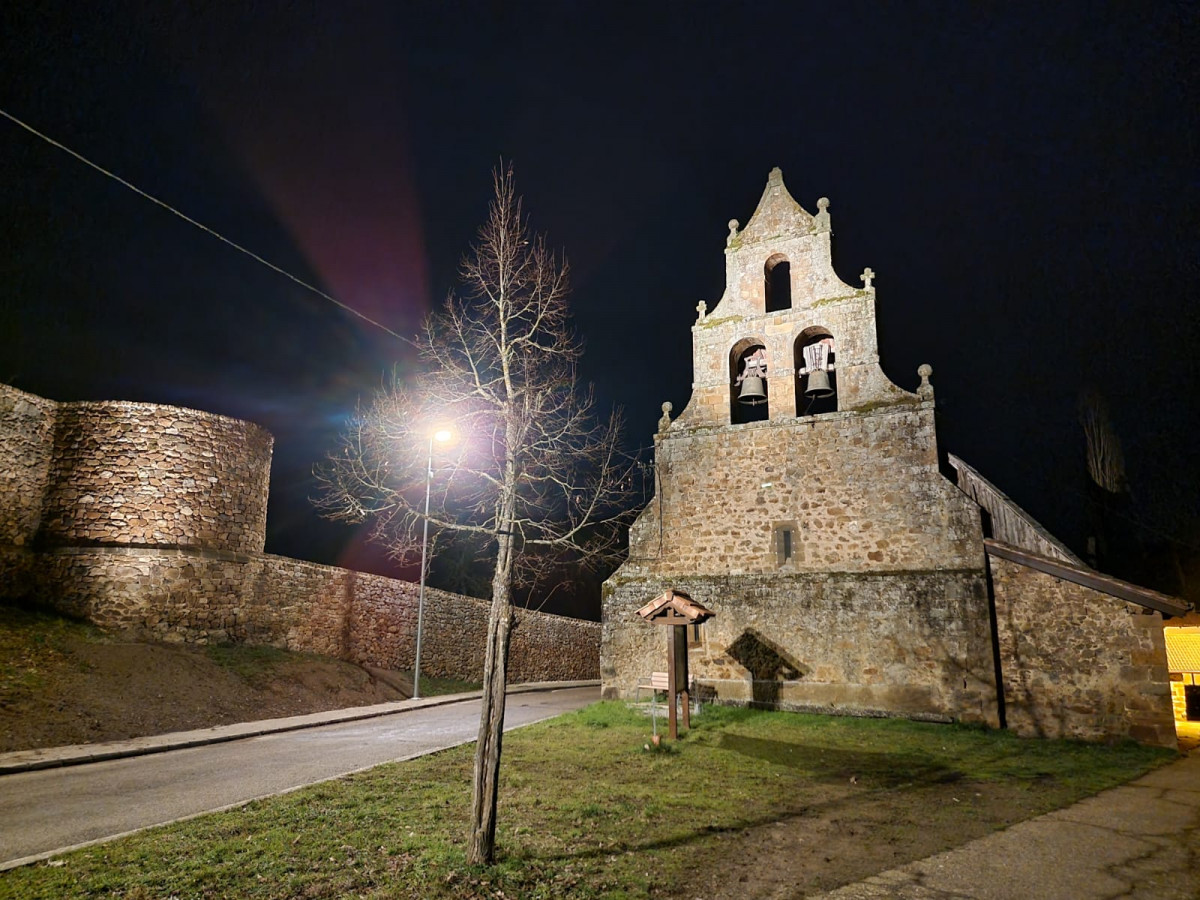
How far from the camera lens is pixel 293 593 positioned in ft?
58.4

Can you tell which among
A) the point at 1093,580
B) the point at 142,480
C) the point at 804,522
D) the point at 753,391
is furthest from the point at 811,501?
the point at 142,480

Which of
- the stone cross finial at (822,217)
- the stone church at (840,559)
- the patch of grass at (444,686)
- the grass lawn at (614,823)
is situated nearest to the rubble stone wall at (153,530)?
the patch of grass at (444,686)

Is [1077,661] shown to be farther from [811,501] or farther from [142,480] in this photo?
[142,480]

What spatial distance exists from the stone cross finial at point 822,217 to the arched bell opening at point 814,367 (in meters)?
2.52

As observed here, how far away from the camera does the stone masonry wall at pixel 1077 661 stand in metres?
11.5

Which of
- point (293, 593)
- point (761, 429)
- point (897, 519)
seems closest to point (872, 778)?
point (897, 519)

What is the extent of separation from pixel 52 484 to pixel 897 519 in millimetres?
18937

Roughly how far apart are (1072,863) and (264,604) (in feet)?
55.8

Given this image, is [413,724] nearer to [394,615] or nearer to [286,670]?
[286,670]

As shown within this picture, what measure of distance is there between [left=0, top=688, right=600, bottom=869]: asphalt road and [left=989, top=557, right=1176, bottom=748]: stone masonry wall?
31.8ft

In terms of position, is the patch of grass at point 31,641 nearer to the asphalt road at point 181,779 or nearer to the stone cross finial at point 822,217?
the asphalt road at point 181,779

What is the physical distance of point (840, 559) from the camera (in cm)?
1437

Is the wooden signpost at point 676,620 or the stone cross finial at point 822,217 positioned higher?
the stone cross finial at point 822,217

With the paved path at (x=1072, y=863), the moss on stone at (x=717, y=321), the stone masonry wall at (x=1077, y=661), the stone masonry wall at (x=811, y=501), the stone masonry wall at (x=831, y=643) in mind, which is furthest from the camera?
the moss on stone at (x=717, y=321)
